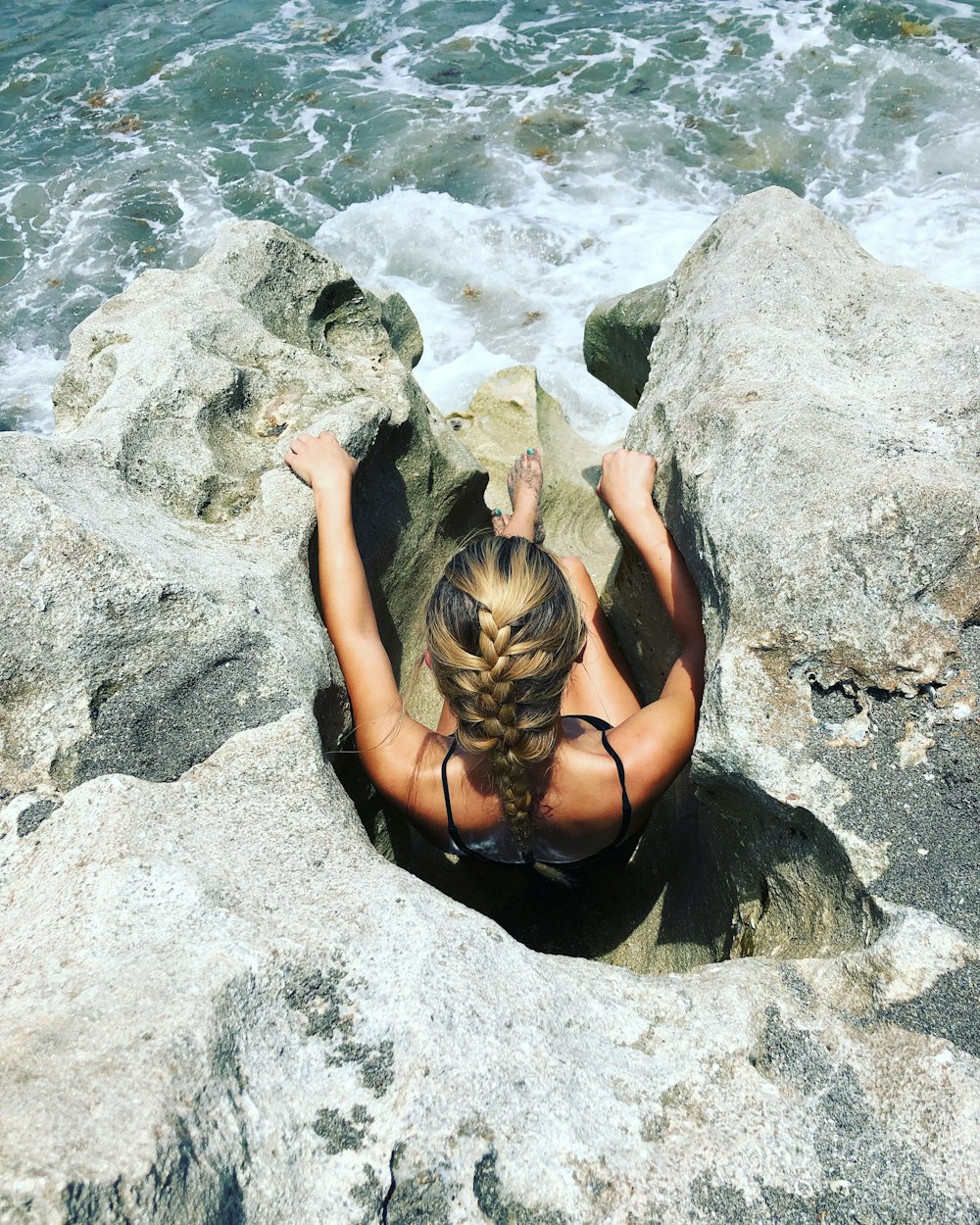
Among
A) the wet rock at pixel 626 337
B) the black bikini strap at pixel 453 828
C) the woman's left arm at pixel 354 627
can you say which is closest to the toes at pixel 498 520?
the wet rock at pixel 626 337

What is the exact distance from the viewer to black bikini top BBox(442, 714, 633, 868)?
218 cm

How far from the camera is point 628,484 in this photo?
2.62 m

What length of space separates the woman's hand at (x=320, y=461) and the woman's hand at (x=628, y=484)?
0.71m

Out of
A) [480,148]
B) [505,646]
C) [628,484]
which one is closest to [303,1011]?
[505,646]

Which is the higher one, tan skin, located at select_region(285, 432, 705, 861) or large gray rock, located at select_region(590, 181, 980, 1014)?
large gray rock, located at select_region(590, 181, 980, 1014)

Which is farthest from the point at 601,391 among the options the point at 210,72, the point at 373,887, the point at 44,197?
the point at 210,72

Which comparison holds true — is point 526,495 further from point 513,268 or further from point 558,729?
point 513,268

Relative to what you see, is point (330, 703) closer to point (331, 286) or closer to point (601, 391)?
point (331, 286)

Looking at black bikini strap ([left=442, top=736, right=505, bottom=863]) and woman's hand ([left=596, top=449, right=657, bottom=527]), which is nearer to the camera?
black bikini strap ([left=442, top=736, right=505, bottom=863])

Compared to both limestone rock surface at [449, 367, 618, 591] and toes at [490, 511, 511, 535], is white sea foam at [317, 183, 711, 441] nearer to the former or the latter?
limestone rock surface at [449, 367, 618, 591]

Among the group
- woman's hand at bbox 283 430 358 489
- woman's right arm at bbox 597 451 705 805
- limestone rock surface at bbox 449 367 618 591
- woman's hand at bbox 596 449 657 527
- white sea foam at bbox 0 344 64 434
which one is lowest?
white sea foam at bbox 0 344 64 434

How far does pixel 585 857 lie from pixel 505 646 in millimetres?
780

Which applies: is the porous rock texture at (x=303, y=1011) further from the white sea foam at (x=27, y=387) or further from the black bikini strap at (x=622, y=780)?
the white sea foam at (x=27, y=387)

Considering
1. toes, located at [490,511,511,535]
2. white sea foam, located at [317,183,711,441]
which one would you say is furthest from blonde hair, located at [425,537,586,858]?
white sea foam, located at [317,183,711,441]
